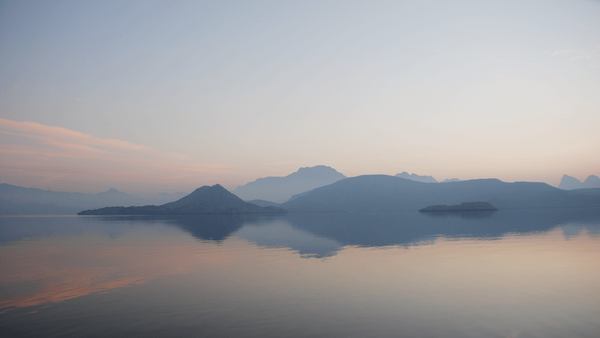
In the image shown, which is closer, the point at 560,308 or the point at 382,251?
the point at 560,308

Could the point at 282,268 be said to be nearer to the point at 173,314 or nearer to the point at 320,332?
the point at 173,314

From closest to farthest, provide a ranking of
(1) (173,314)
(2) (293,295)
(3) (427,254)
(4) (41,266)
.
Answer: (1) (173,314), (2) (293,295), (4) (41,266), (3) (427,254)

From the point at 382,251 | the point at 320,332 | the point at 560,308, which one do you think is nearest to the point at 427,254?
the point at 382,251

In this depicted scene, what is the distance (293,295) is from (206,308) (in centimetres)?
650

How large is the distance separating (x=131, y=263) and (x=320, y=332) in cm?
3235

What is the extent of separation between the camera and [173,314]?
19.9 metres

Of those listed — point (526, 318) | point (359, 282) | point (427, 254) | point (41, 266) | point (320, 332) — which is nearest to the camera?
point (320, 332)

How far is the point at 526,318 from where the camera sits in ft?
60.6

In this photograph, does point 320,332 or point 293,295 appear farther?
point 293,295

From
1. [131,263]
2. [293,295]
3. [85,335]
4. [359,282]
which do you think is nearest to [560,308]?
[359,282]

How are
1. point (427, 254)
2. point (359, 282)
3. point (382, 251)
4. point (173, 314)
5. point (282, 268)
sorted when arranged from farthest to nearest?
point (382, 251) < point (427, 254) < point (282, 268) < point (359, 282) < point (173, 314)

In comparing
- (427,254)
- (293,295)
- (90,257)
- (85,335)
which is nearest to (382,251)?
(427,254)

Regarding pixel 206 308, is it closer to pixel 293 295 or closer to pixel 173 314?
pixel 173 314

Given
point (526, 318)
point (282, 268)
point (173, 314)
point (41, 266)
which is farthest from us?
point (41, 266)
